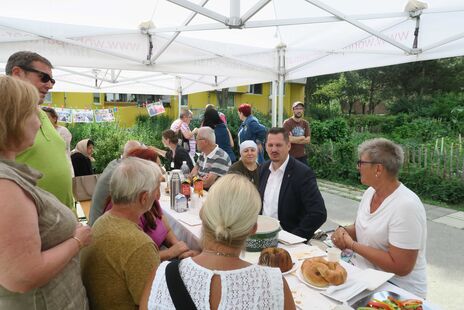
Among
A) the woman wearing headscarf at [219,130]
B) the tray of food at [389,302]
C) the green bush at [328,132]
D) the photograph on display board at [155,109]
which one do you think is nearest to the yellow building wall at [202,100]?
the green bush at [328,132]

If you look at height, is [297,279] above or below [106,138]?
below

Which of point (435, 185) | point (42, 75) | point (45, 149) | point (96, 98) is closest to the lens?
point (45, 149)

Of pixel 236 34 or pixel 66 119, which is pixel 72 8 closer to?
pixel 236 34

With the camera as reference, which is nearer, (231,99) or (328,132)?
(328,132)

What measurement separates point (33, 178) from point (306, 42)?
15.6 feet

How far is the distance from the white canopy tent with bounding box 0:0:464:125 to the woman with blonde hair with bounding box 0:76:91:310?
2402mm

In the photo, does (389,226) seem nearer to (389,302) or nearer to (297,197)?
(389,302)

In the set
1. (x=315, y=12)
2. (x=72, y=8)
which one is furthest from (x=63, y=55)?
(x=315, y=12)

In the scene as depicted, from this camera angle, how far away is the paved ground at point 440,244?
3150 mm

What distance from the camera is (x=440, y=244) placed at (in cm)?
441

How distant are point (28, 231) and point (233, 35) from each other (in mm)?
4976

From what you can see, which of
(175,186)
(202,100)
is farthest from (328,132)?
(202,100)

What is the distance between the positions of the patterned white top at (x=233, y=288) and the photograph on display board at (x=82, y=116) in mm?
7376

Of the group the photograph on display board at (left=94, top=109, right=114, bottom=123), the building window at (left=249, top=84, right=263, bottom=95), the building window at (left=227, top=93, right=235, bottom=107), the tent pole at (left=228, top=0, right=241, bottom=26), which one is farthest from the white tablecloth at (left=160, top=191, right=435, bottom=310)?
the building window at (left=249, top=84, right=263, bottom=95)
